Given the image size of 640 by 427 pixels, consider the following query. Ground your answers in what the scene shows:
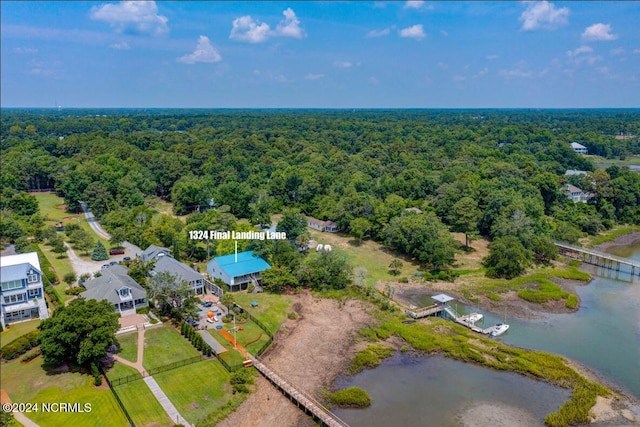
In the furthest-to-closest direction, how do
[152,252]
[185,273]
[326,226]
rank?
1. [326,226]
2. [152,252]
3. [185,273]

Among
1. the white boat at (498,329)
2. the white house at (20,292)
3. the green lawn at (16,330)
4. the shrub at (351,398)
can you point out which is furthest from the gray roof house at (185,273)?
the white boat at (498,329)

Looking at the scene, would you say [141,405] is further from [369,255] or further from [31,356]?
[369,255]

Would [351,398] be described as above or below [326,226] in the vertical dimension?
below

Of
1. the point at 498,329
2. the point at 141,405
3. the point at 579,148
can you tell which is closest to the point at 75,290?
the point at 141,405

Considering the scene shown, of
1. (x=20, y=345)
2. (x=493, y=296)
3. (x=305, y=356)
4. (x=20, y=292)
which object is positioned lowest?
(x=305, y=356)

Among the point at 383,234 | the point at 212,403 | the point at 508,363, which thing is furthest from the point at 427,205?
the point at 212,403

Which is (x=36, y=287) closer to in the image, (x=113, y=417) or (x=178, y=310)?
(x=178, y=310)

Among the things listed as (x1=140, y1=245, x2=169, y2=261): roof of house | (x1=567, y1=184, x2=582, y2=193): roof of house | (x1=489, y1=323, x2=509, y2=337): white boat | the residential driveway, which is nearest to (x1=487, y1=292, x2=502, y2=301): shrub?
(x1=489, y1=323, x2=509, y2=337): white boat

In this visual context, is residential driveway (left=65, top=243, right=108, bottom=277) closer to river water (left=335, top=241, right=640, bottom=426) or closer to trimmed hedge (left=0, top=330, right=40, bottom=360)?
trimmed hedge (left=0, top=330, right=40, bottom=360)

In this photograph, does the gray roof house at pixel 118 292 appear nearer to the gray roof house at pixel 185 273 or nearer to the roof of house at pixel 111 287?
the roof of house at pixel 111 287
